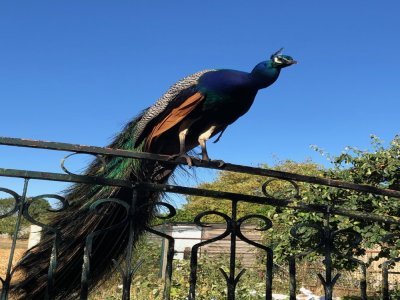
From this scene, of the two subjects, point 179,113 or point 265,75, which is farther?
point 265,75

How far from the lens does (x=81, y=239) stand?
230 centimetres

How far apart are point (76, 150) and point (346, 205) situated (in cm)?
378

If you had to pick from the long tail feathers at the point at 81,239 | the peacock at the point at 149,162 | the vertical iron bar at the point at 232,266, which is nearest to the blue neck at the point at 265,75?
the peacock at the point at 149,162

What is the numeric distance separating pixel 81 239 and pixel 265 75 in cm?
143

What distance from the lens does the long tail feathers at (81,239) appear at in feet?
7.07

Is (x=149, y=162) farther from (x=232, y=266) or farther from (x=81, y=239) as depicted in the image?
(x=232, y=266)

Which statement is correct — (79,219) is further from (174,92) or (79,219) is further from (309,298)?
(309,298)

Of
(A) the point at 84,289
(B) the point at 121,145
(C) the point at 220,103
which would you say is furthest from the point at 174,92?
(A) the point at 84,289

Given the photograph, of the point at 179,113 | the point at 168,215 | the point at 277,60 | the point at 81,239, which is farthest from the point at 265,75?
the point at 81,239

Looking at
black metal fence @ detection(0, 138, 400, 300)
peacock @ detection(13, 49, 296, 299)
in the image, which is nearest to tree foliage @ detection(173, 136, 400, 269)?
peacock @ detection(13, 49, 296, 299)

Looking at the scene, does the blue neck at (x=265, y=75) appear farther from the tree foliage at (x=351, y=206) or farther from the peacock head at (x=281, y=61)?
the tree foliage at (x=351, y=206)

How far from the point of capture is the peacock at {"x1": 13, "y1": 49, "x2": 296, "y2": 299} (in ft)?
7.37

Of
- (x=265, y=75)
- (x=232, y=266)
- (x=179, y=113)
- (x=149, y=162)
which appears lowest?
(x=232, y=266)

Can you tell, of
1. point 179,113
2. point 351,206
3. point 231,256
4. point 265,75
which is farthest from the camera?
point 351,206
